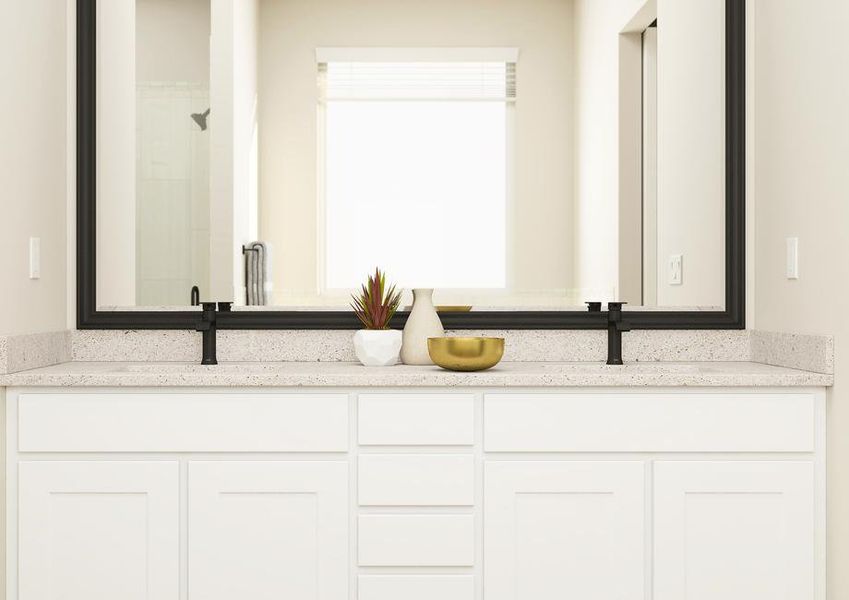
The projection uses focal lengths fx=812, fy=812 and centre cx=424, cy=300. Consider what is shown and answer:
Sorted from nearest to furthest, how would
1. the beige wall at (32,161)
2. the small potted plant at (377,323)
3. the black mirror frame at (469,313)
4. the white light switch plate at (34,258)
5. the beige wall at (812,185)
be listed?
the beige wall at (812,185) → the beige wall at (32,161) → the white light switch plate at (34,258) → the small potted plant at (377,323) → the black mirror frame at (469,313)

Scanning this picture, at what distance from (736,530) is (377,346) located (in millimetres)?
1026

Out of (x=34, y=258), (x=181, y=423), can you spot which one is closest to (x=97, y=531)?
(x=181, y=423)

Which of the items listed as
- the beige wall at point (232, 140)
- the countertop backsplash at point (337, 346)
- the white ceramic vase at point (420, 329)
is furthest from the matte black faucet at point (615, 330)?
the beige wall at point (232, 140)

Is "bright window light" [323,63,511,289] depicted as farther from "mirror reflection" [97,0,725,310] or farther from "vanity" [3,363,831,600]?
"vanity" [3,363,831,600]

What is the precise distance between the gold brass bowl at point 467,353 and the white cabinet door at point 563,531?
0.86 ft

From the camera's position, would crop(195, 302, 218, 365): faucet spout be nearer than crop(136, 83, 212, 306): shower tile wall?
Yes

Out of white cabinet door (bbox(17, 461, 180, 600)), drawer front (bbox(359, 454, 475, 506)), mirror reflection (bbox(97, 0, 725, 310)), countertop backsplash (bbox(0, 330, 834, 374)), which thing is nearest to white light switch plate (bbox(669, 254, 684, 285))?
mirror reflection (bbox(97, 0, 725, 310))

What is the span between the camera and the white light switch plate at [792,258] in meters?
2.10

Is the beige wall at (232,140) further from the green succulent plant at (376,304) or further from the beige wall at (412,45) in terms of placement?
the green succulent plant at (376,304)

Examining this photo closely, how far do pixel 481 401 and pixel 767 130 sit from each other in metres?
1.14

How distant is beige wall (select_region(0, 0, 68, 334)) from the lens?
6.56ft

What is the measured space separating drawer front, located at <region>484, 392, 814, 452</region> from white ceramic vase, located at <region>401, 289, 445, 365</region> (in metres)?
0.34

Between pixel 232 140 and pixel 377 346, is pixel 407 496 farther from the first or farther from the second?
pixel 232 140

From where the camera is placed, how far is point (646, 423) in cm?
199
